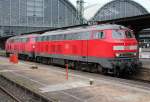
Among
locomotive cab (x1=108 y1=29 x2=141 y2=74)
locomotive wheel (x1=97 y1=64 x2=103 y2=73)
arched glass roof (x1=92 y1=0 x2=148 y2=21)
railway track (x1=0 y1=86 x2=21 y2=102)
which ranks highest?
arched glass roof (x1=92 y1=0 x2=148 y2=21)

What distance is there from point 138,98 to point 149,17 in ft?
36.4

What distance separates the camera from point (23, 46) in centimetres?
4306

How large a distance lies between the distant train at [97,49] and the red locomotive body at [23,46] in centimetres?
728

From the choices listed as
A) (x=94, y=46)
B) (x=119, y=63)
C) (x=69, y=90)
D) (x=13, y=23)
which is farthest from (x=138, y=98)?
(x=13, y=23)

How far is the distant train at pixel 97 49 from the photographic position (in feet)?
68.1

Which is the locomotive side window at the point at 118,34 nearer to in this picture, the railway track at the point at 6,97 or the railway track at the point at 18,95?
the railway track at the point at 18,95

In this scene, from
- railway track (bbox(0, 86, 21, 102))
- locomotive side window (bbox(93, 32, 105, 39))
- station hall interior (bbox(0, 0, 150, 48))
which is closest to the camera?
railway track (bbox(0, 86, 21, 102))

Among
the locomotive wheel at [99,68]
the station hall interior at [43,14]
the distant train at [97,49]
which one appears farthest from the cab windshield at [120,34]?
the station hall interior at [43,14]

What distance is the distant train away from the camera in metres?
20.8

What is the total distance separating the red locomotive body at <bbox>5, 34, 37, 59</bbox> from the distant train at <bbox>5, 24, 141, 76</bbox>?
7285 millimetres

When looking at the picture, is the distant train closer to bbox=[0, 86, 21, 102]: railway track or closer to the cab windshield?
the cab windshield

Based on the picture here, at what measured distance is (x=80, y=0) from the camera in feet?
169

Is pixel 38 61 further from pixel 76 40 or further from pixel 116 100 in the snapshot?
pixel 116 100

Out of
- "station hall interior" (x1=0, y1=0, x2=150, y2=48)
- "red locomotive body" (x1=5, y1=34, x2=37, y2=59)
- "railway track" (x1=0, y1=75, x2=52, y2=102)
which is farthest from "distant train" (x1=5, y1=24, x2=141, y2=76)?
"station hall interior" (x1=0, y1=0, x2=150, y2=48)
